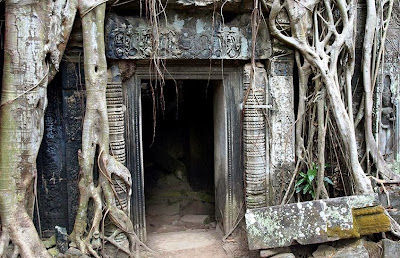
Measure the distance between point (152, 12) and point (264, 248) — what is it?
2.48 metres

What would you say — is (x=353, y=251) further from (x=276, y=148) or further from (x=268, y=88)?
(x=268, y=88)

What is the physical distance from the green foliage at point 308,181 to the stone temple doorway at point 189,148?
2.17ft

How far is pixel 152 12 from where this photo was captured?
3.72m

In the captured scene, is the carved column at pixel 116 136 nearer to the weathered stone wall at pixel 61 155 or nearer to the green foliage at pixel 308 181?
the weathered stone wall at pixel 61 155

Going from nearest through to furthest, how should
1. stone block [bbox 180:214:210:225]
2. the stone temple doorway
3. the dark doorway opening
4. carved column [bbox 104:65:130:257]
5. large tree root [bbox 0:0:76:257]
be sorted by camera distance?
large tree root [bbox 0:0:76:257], carved column [bbox 104:65:130:257], the stone temple doorway, stone block [bbox 180:214:210:225], the dark doorway opening

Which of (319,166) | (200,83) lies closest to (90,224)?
(319,166)

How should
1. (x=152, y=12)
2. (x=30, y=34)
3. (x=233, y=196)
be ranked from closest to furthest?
(x=30, y=34), (x=152, y=12), (x=233, y=196)

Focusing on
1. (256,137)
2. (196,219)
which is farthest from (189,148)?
(256,137)

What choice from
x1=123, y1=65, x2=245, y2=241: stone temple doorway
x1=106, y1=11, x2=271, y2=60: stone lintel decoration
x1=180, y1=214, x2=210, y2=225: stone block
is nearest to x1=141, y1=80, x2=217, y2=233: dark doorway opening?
x1=123, y1=65, x2=245, y2=241: stone temple doorway

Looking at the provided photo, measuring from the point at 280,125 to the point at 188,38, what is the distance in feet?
4.52

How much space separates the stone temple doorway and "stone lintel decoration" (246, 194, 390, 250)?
0.89 meters

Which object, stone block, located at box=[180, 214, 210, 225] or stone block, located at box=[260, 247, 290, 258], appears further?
stone block, located at box=[180, 214, 210, 225]

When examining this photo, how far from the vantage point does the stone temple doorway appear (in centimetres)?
413

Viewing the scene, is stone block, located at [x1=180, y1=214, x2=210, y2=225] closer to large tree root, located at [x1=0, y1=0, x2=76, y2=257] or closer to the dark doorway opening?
the dark doorway opening
